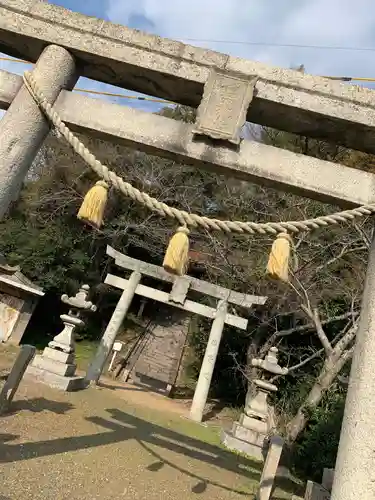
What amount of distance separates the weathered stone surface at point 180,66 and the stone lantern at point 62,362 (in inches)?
263

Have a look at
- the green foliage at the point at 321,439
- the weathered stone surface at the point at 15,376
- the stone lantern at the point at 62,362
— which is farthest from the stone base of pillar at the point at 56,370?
the green foliage at the point at 321,439

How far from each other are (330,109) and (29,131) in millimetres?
2197

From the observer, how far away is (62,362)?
8547 mm

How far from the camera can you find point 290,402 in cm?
1069

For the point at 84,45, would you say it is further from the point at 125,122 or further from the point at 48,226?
the point at 48,226

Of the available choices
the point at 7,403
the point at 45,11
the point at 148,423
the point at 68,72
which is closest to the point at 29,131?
the point at 68,72

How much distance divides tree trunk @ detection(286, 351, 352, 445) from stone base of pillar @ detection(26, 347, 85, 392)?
461 centimetres

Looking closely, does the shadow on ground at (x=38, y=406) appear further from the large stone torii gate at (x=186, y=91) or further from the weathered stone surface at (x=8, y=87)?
the weathered stone surface at (x=8, y=87)

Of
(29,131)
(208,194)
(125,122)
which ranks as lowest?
(29,131)

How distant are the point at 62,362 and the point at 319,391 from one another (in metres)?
5.30

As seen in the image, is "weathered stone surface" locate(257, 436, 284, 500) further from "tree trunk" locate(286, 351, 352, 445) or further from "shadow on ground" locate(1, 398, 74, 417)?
"tree trunk" locate(286, 351, 352, 445)

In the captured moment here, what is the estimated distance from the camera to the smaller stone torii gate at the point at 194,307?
35.7 feet

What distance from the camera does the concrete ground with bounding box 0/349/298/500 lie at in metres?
3.96

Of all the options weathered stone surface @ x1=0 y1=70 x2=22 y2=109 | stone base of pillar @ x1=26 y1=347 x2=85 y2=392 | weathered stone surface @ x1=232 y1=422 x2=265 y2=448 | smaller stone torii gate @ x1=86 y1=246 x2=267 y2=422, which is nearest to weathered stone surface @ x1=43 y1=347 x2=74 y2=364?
stone base of pillar @ x1=26 y1=347 x2=85 y2=392
